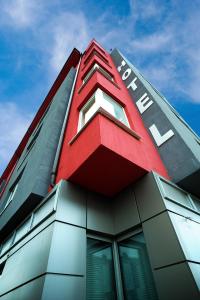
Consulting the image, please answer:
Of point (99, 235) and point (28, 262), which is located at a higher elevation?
point (99, 235)

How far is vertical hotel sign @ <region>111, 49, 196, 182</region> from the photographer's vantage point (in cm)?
529

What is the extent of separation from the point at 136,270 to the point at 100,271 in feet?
2.69

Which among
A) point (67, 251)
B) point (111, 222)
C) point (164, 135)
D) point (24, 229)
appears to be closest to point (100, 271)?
point (67, 251)

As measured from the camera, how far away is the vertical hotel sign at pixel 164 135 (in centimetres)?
529

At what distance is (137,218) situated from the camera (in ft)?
14.6

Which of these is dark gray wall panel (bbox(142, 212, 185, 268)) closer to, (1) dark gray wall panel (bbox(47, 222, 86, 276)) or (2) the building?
(2) the building

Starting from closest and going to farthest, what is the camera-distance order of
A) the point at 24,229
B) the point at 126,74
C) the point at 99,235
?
the point at 99,235 → the point at 24,229 → the point at 126,74

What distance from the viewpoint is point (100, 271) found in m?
4.14

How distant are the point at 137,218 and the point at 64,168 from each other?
8.23 ft

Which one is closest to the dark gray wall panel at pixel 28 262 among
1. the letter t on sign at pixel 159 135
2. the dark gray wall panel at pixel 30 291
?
the dark gray wall panel at pixel 30 291

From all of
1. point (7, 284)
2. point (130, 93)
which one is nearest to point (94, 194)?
point (7, 284)

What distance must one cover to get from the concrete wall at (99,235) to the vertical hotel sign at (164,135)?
29.0 inches

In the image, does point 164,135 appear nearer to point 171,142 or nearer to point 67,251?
point 171,142

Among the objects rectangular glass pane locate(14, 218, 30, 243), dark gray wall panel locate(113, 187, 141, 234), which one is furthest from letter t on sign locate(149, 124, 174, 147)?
rectangular glass pane locate(14, 218, 30, 243)
